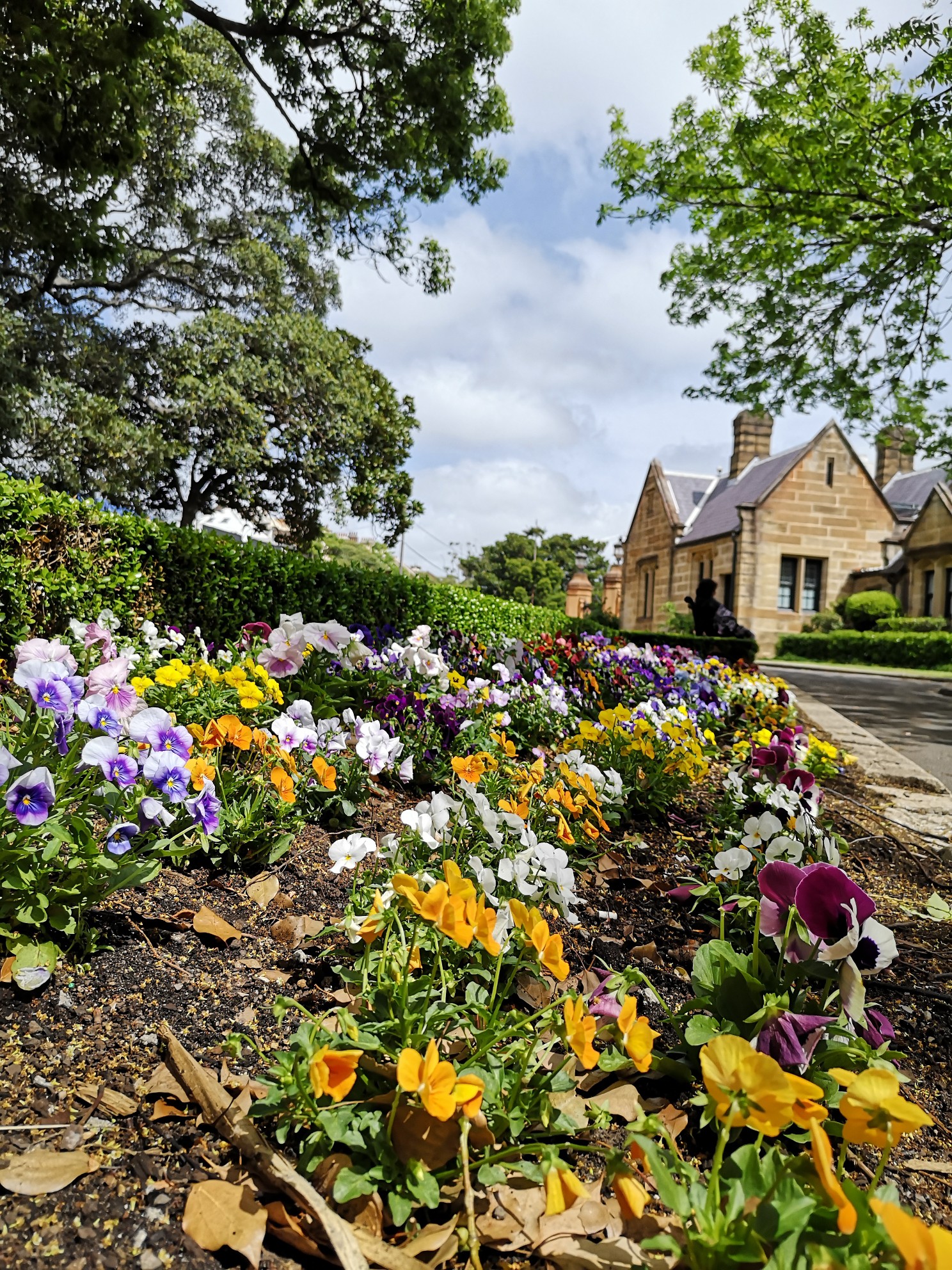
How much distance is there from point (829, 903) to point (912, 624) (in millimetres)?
28120

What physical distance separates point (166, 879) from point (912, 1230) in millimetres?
1898

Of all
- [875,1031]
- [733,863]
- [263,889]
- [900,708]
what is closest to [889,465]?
[900,708]

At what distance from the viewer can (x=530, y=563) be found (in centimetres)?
6550

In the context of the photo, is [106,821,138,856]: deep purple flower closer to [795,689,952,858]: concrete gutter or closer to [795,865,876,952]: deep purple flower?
[795,865,876,952]: deep purple flower

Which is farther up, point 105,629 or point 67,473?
point 67,473

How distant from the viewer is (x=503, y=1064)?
1.36 metres

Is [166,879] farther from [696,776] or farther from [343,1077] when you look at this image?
[696,776]

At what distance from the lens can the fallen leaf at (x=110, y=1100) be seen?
1263 millimetres

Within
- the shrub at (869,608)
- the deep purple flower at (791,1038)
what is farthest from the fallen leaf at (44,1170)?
the shrub at (869,608)

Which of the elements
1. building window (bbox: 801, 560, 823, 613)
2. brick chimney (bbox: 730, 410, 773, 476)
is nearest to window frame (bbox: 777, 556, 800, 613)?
building window (bbox: 801, 560, 823, 613)

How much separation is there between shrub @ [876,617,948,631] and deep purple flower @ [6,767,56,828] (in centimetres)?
2843

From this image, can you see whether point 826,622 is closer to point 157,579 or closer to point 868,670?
point 868,670

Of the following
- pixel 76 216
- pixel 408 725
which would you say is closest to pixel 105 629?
pixel 408 725

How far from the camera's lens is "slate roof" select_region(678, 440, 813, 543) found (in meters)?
29.6
